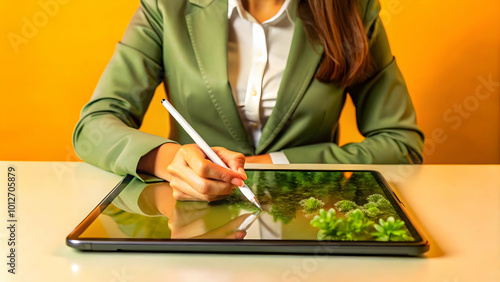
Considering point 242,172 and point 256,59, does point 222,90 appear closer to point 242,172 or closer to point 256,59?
point 256,59

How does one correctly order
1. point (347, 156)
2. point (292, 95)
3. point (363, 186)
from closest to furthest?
1. point (363, 186)
2. point (347, 156)
3. point (292, 95)

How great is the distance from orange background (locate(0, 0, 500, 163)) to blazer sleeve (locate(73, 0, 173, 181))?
0.90 m

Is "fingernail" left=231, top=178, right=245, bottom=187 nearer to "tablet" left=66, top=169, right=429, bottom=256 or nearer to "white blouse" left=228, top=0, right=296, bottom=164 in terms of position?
"tablet" left=66, top=169, right=429, bottom=256

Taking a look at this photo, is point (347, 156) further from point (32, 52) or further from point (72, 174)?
point (32, 52)

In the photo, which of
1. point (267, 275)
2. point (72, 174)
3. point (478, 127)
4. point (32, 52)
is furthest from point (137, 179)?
point (478, 127)

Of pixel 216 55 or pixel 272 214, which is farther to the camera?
pixel 216 55

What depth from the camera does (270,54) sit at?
53.1 inches

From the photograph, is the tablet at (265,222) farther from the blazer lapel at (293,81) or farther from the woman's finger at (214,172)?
the blazer lapel at (293,81)

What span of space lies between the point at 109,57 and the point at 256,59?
1066 millimetres

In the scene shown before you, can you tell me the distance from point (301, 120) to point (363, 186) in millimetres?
472

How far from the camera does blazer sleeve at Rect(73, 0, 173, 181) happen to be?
103cm

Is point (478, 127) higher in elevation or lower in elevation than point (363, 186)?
lower

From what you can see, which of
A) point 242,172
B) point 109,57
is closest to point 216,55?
point 242,172

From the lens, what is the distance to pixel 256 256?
0.65 metres
